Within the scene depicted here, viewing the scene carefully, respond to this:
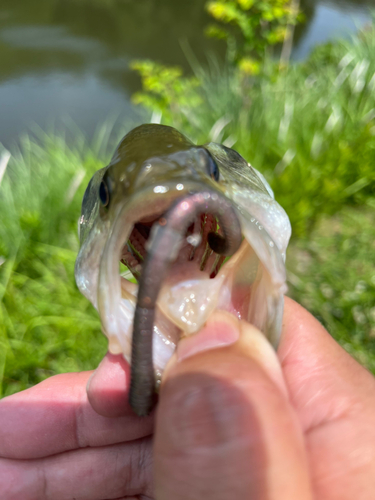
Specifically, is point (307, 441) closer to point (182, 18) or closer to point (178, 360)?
point (178, 360)

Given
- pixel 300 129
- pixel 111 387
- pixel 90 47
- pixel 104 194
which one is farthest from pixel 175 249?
pixel 90 47

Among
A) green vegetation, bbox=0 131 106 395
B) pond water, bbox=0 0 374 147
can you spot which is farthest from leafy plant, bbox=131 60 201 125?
pond water, bbox=0 0 374 147

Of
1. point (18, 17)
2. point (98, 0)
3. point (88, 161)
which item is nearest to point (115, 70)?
point (18, 17)

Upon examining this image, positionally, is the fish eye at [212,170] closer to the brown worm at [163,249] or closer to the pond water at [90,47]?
the brown worm at [163,249]

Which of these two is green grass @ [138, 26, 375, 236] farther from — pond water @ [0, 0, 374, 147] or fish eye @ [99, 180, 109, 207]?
pond water @ [0, 0, 374, 147]

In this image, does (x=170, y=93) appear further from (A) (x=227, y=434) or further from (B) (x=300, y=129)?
(A) (x=227, y=434)
